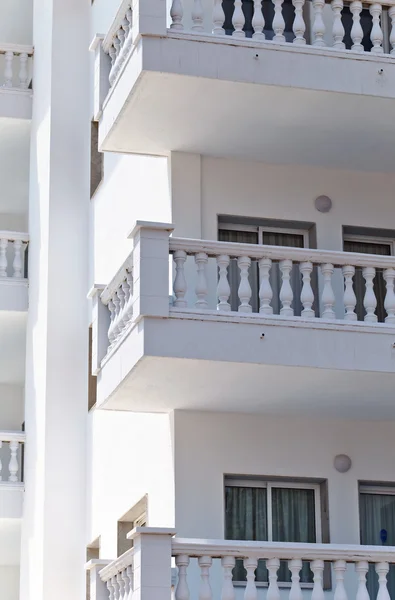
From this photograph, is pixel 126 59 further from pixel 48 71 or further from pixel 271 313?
pixel 48 71

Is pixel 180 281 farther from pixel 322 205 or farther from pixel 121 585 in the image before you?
pixel 121 585

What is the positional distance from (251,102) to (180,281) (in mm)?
1981

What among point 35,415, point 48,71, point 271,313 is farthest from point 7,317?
point 271,313

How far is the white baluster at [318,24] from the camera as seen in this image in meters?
13.7

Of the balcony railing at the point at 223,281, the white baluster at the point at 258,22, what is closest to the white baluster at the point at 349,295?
the balcony railing at the point at 223,281

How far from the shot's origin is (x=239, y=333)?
504 inches

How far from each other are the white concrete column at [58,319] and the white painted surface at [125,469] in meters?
0.45

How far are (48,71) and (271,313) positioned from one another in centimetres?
847

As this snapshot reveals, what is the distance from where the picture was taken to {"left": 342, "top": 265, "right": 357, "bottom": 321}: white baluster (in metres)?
13.1

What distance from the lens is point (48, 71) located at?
66.4 feet

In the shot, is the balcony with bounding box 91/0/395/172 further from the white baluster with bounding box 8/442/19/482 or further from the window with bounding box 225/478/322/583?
the white baluster with bounding box 8/442/19/482

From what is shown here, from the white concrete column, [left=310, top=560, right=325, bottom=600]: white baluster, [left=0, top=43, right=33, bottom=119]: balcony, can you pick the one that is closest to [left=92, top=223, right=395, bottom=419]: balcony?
[left=310, top=560, right=325, bottom=600]: white baluster

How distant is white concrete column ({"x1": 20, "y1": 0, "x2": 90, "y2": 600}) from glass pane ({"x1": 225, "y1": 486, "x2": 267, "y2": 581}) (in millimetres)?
4444

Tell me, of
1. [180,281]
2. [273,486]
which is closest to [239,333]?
[180,281]
